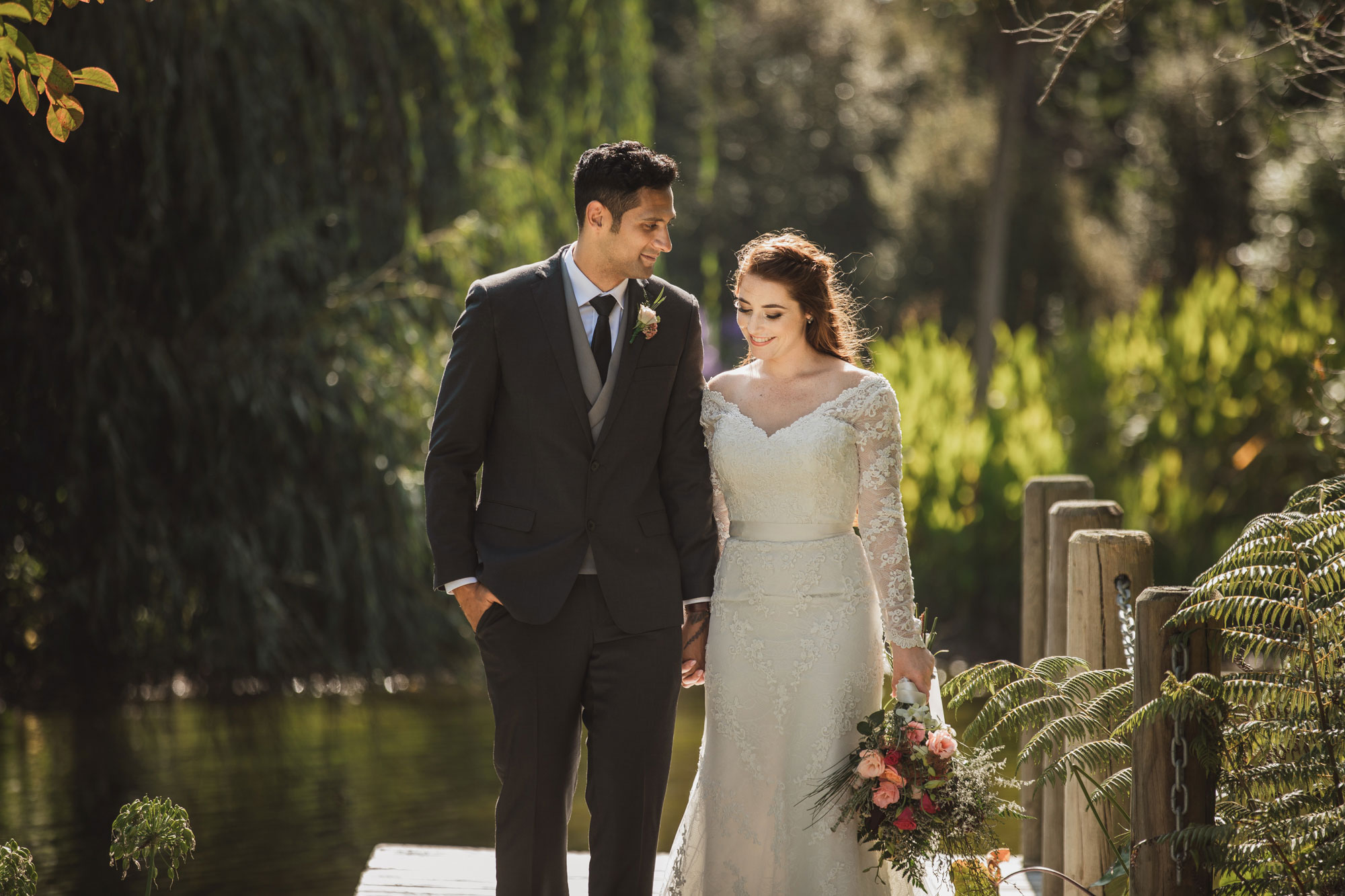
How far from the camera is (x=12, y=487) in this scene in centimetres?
608

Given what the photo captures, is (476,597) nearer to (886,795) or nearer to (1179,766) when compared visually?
(886,795)

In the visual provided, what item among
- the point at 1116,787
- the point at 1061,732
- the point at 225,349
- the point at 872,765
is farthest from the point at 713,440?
the point at 225,349

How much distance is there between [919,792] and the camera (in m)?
3.10

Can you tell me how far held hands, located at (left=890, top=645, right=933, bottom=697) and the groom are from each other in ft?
1.81

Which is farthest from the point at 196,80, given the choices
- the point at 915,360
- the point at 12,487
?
the point at 915,360

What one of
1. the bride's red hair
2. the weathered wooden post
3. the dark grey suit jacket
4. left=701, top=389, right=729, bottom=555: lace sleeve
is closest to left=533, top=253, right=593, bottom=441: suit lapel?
the dark grey suit jacket

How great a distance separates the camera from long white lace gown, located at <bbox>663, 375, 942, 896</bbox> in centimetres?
332

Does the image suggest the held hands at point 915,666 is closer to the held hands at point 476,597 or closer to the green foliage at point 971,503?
the held hands at point 476,597

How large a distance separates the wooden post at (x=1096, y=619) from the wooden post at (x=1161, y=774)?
30.4 inches

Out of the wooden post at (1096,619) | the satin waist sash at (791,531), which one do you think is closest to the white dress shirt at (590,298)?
the satin waist sash at (791,531)

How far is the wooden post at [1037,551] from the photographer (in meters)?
4.67

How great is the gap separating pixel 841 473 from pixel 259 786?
14.3 feet

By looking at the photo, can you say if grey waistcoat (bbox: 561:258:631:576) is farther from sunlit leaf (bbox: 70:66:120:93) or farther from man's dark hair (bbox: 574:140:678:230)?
sunlit leaf (bbox: 70:66:120:93)

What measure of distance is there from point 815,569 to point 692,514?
0.34m
